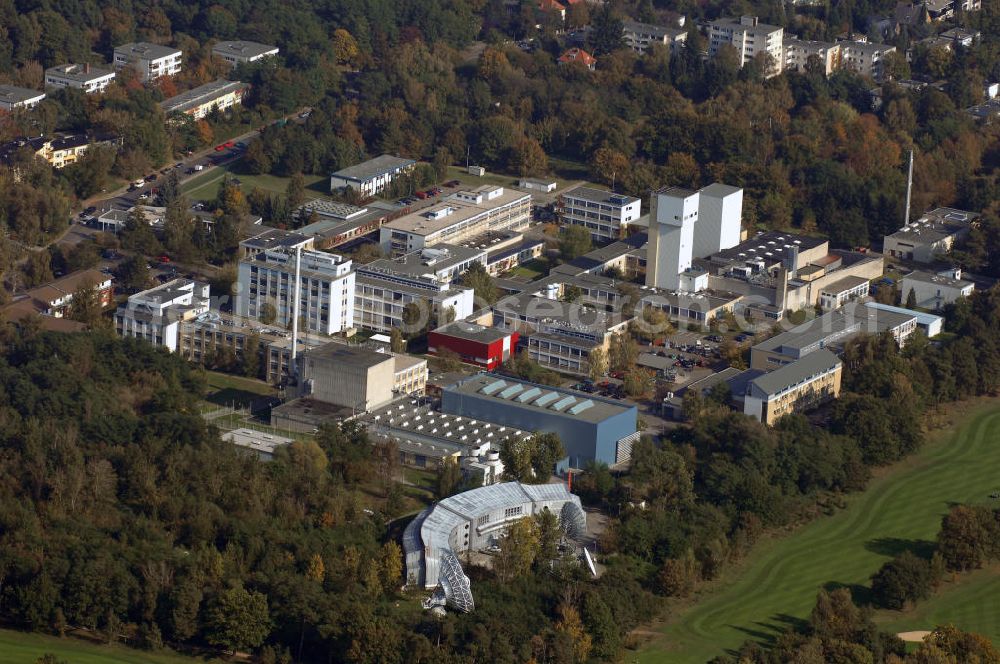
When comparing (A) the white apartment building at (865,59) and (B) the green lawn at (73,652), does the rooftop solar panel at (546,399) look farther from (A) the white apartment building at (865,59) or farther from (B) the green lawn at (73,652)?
(A) the white apartment building at (865,59)

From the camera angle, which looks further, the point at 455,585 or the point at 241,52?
the point at 241,52

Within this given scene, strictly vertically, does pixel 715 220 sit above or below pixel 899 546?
above

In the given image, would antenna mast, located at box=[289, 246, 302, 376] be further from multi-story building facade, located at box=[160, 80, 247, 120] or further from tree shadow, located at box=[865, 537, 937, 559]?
multi-story building facade, located at box=[160, 80, 247, 120]

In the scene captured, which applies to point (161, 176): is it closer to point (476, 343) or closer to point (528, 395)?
point (476, 343)

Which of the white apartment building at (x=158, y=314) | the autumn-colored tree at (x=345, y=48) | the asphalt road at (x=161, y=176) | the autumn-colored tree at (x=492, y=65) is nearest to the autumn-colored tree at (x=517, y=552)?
the white apartment building at (x=158, y=314)

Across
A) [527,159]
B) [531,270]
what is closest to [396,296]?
[531,270]

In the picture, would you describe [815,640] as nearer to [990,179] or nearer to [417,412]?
[417,412]
